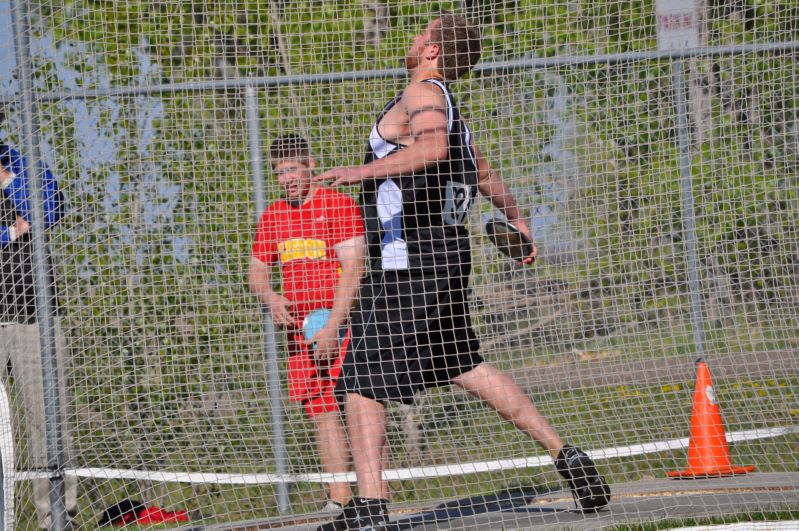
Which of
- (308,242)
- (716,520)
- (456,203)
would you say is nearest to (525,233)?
(456,203)

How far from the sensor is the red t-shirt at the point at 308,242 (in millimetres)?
5188

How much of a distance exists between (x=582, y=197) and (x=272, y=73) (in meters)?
2.12

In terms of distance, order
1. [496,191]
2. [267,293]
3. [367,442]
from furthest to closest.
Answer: [267,293] < [496,191] < [367,442]

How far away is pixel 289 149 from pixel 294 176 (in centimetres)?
19

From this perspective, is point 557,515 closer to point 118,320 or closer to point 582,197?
point 582,197

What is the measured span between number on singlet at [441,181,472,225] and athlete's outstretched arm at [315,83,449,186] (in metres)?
0.21

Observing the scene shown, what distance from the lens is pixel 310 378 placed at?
207 inches

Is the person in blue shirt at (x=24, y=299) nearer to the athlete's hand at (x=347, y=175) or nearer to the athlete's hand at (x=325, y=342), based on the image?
the athlete's hand at (x=325, y=342)

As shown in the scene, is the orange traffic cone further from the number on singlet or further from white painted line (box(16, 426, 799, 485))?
the number on singlet

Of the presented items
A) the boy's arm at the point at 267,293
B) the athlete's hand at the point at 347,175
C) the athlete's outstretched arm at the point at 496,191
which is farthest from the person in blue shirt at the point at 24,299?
the athlete's outstretched arm at the point at 496,191

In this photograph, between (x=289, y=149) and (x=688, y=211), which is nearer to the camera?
(x=289, y=149)

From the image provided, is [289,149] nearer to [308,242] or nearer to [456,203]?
[308,242]

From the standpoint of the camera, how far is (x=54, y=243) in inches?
201

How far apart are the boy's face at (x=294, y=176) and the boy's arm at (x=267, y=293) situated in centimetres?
38
